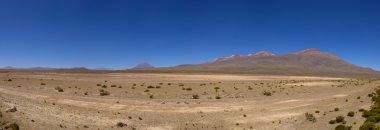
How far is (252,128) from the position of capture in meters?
21.3

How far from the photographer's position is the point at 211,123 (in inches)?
906

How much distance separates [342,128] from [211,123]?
8609mm

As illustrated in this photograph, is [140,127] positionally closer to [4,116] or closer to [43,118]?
[43,118]

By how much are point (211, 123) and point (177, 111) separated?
530cm

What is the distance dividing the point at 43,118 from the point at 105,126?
4.03m

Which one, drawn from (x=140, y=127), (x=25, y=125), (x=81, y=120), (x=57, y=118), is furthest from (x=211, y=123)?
(x=25, y=125)

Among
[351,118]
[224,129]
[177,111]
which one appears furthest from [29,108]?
[351,118]

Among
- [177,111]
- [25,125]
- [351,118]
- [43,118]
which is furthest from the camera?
[177,111]

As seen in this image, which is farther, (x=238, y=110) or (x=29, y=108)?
(x=238, y=110)

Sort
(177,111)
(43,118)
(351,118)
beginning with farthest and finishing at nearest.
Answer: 1. (177,111)
2. (351,118)
3. (43,118)

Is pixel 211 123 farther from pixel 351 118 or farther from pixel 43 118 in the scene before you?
pixel 43 118

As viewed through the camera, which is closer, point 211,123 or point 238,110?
point 211,123

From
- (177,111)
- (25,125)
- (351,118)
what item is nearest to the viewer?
(25,125)

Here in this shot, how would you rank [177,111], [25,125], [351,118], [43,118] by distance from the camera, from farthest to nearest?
[177,111] → [351,118] → [43,118] → [25,125]
